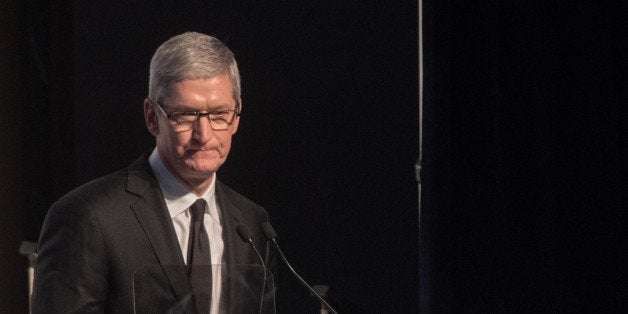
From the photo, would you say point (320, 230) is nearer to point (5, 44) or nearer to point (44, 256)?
point (44, 256)

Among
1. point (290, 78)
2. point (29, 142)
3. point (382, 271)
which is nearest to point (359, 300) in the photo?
point (382, 271)

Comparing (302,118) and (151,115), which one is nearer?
(151,115)

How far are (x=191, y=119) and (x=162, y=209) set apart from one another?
22 cm

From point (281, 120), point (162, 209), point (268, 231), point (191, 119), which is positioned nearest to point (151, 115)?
point (191, 119)

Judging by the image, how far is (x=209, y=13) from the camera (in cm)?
253

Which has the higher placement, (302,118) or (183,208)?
(302,118)

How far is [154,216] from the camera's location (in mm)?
1890

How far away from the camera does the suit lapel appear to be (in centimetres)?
186

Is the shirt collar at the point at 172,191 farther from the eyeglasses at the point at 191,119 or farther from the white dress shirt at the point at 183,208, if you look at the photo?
the eyeglasses at the point at 191,119

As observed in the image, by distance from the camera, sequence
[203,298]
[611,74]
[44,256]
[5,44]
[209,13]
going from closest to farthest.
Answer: [203,298]
[611,74]
[44,256]
[209,13]
[5,44]

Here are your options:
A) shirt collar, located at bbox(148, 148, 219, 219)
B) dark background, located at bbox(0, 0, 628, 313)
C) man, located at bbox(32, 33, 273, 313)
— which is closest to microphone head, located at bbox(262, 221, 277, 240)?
man, located at bbox(32, 33, 273, 313)

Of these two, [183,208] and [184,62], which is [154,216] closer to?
[183,208]

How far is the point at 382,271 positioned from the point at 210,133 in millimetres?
966

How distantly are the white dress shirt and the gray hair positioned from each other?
0.59 ft
